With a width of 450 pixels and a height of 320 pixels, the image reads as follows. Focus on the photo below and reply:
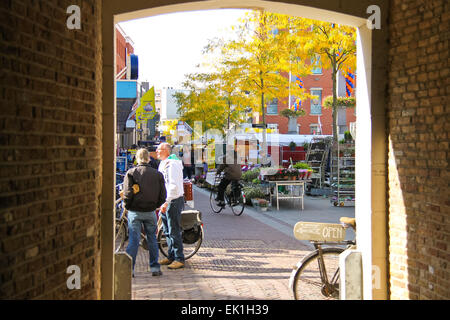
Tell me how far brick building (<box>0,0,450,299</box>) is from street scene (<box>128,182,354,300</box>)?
157 centimetres

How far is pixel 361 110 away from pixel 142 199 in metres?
3.41

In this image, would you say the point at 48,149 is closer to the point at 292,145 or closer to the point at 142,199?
the point at 142,199

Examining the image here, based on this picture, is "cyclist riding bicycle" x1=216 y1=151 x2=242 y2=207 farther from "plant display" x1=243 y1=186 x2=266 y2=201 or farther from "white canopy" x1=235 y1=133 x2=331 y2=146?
"white canopy" x1=235 y1=133 x2=331 y2=146

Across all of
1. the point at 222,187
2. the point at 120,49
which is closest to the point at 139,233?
the point at 222,187

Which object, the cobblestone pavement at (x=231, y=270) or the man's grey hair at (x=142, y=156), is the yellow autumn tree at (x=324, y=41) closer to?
the cobblestone pavement at (x=231, y=270)

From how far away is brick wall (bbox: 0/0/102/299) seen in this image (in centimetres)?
292

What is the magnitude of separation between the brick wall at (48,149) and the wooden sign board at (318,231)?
2247 millimetres

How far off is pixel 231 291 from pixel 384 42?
3.55m

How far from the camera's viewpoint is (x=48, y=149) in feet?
11.5

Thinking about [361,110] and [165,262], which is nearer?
[361,110]

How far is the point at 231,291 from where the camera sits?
21.4 ft

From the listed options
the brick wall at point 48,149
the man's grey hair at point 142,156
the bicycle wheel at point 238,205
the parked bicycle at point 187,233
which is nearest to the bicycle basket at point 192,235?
the parked bicycle at point 187,233

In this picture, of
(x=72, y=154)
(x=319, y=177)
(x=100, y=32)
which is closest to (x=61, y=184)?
(x=72, y=154)

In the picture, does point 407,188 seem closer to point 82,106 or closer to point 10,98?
point 82,106
